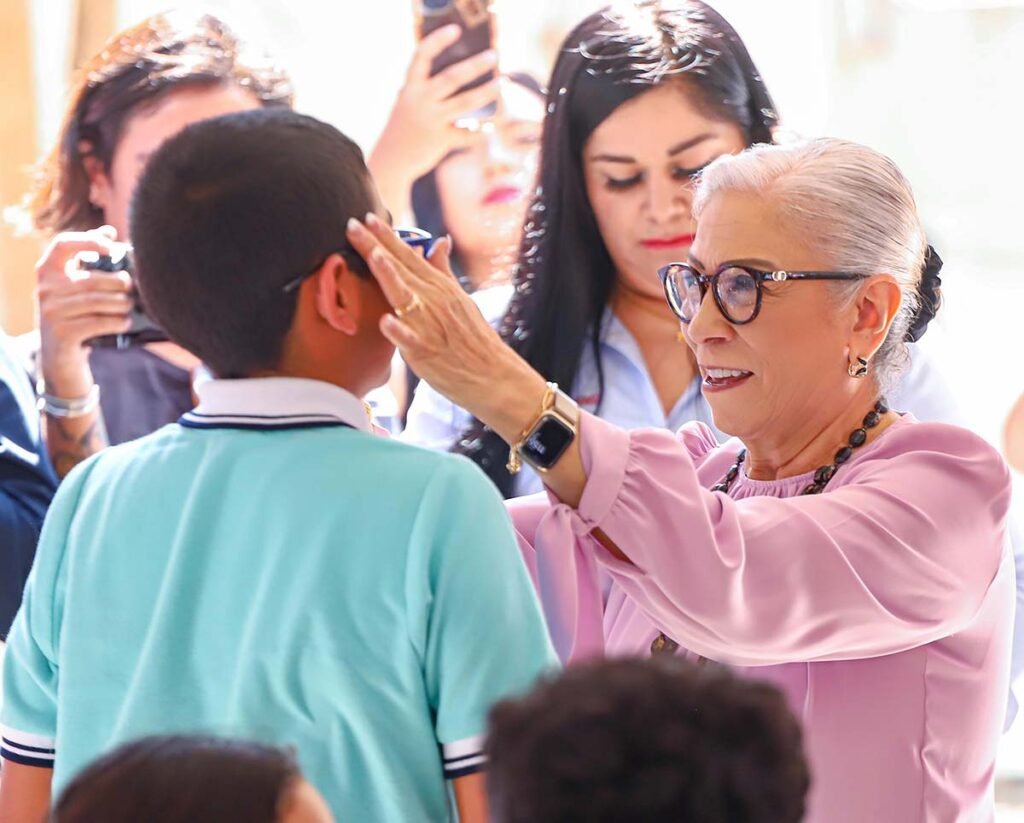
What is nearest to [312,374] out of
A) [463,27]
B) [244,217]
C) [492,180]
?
[244,217]

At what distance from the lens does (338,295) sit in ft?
4.44

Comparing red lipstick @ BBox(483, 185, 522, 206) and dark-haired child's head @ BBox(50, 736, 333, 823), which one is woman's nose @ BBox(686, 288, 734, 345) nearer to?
dark-haired child's head @ BBox(50, 736, 333, 823)

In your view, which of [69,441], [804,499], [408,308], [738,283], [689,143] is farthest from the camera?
[689,143]

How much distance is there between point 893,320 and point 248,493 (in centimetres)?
86

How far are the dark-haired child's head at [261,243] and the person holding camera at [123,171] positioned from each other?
141 cm

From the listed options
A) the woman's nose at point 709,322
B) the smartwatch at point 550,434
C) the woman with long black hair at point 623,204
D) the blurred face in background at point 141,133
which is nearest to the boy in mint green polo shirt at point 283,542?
the smartwatch at point 550,434

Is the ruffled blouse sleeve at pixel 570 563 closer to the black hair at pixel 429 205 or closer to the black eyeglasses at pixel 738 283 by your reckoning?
the black eyeglasses at pixel 738 283

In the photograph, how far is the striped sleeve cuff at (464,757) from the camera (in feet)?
4.22

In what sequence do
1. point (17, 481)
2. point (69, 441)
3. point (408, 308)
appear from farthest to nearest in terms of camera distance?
1. point (69, 441)
2. point (17, 481)
3. point (408, 308)

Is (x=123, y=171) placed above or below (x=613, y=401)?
above

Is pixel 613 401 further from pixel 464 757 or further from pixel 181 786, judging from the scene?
pixel 181 786

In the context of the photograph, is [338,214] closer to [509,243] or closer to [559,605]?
[559,605]

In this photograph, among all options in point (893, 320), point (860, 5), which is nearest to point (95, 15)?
point (860, 5)

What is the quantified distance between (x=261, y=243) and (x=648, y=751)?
0.64 metres
